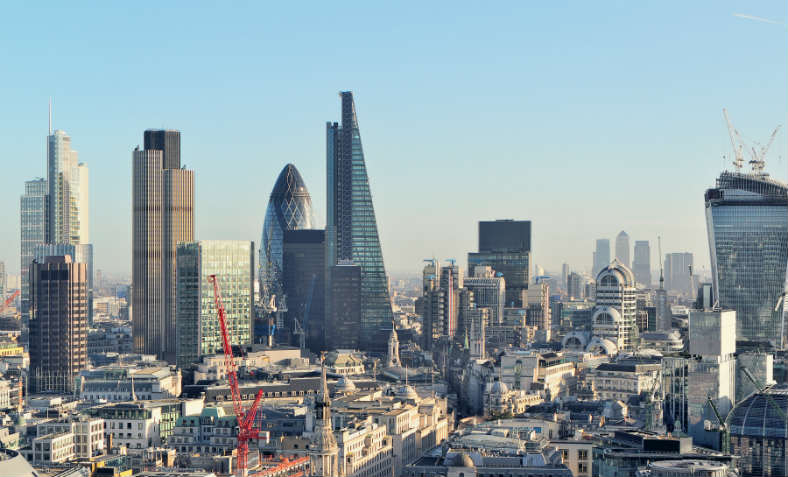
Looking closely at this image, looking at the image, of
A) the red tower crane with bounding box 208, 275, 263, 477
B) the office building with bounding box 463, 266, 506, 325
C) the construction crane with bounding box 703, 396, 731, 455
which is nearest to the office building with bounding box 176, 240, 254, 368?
the red tower crane with bounding box 208, 275, 263, 477

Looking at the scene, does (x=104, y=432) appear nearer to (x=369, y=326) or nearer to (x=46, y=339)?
(x=46, y=339)

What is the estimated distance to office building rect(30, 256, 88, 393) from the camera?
133 metres

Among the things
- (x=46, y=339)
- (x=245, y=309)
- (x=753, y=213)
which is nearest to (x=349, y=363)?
(x=245, y=309)

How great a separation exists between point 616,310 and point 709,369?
5903cm

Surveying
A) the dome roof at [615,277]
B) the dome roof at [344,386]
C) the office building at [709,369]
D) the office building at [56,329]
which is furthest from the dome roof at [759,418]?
the office building at [56,329]

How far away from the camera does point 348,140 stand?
193 m

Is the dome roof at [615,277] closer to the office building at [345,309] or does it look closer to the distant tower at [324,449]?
the office building at [345,309]

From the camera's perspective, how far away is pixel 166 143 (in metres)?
166

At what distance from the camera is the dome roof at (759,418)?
264ft

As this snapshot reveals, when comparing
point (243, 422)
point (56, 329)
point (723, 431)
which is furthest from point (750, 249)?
point (56, 329)

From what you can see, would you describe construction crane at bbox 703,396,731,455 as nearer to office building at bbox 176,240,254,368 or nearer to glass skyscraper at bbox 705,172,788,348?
glass skyscraper at bbox 705,172,788,348

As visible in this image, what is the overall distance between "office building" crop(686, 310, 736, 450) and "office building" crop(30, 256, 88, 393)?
203ft

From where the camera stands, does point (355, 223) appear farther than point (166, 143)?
Yes

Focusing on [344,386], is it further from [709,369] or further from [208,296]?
[709,369]
